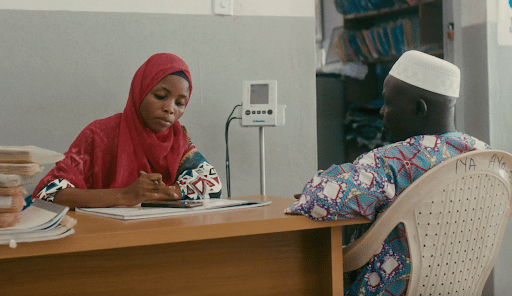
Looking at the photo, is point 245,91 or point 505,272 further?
point 505,272

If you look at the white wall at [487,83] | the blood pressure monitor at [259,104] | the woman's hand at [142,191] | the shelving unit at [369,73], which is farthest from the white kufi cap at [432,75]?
the shelving unit at [369,73]

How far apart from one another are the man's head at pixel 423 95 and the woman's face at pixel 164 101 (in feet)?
2.69

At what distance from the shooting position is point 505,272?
9.46 feet

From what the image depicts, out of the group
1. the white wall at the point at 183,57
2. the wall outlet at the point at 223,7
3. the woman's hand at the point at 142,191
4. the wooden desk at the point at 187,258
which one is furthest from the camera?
the wall outlet at the point at 223,7

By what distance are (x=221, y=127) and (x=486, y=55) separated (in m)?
1.57

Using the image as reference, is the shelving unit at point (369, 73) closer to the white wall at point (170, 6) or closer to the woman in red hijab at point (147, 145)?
the white wall at point (170, 6)

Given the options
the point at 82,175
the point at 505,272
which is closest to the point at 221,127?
the point at 82,175

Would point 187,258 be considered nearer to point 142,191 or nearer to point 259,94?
point 142,191

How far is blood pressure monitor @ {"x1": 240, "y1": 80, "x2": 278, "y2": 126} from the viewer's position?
7.42 feet

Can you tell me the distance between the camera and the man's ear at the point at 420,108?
131 cm

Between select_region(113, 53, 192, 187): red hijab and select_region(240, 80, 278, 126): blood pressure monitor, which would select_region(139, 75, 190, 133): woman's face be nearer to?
select_region(113, 53, 192, 187): red hijab

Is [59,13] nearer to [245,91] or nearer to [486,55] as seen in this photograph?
[245,91]

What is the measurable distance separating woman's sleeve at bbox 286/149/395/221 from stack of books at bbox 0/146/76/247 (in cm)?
53

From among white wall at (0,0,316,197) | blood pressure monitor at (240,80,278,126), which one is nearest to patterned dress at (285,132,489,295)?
blood pressure monitor at (240,80,278,126)
